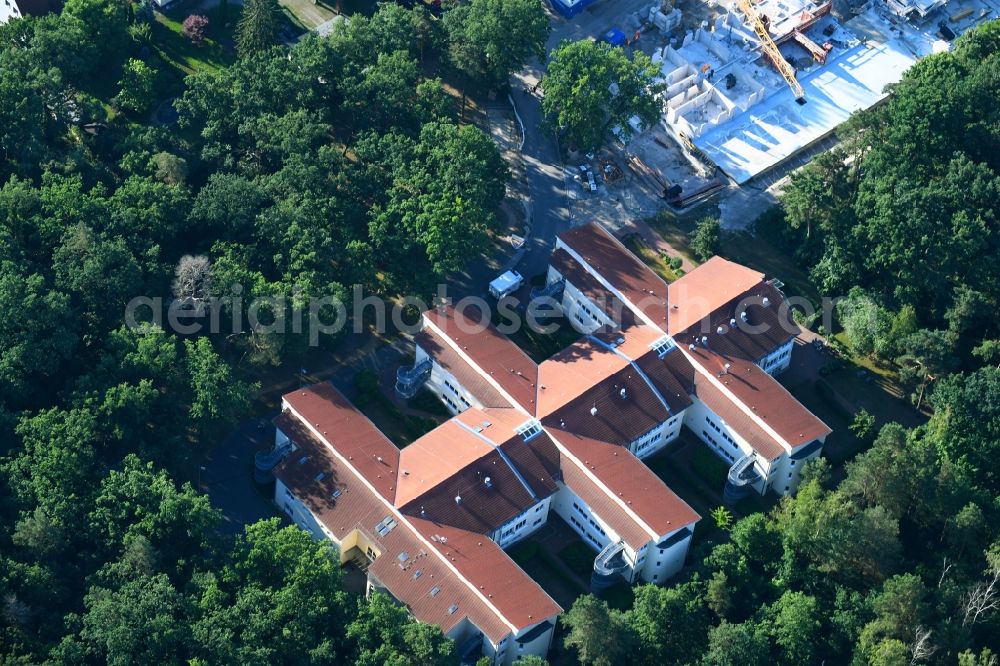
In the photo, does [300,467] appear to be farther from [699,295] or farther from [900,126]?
[900,126]

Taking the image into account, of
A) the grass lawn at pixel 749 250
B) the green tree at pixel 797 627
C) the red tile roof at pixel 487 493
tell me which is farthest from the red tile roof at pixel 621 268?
the green tree at pixel 797 627

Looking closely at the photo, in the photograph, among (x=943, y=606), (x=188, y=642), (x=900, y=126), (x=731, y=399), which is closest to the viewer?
(x=188, y=642)

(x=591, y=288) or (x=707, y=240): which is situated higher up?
(x=591, y=288)

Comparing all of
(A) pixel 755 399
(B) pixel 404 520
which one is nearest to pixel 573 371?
(A) pixel 755 399

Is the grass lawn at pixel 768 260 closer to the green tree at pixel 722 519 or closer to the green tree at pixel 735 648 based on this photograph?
the green tree at pixel 722 519

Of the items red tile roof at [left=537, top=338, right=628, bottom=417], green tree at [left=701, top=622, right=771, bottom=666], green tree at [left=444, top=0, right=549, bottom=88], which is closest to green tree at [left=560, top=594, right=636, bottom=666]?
green tree at [left=701, top=622, right=771, bottom=666]

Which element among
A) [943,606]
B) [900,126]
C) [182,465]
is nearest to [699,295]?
[900,126]

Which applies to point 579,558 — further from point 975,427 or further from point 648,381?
point 975,427
